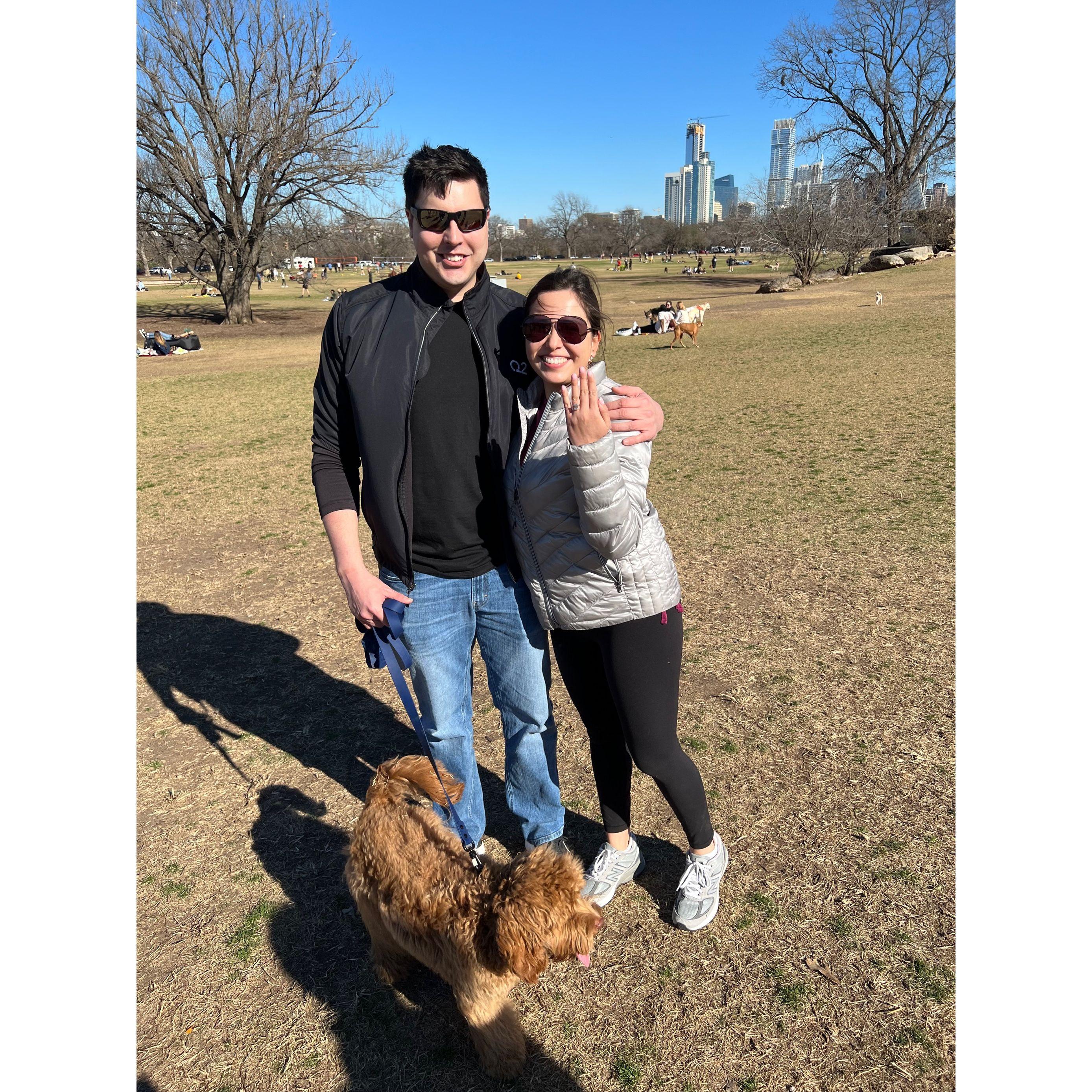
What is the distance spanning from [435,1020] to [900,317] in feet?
70.8

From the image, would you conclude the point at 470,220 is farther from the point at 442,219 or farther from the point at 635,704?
the point at 635,704

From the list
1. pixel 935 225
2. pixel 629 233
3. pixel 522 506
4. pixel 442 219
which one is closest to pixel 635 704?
pixel 522 506

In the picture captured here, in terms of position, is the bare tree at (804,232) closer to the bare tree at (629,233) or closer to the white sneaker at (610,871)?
the white sneaker at (610,871)

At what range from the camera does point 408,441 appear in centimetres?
225

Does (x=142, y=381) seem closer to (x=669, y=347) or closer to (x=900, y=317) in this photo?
(x=669, y=347)

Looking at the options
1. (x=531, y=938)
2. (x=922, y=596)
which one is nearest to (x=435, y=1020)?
(x=531, y=938)

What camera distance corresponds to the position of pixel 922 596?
5.03 metres

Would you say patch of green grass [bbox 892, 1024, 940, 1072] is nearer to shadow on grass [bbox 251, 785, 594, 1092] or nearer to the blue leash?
shadow on grass [bbox 251, 785, 594, 1092]

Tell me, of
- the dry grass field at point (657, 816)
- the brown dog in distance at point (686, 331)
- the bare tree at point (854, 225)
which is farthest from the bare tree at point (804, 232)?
the dry grass field at point (657, 816)

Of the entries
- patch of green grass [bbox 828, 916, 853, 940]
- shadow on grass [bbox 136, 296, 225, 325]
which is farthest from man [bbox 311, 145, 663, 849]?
shadow on grass [bbox 136, 296, 225, 325]

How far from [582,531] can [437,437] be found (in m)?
0.56

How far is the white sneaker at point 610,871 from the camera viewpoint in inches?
110

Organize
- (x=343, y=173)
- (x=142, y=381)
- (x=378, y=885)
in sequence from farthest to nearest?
(x=343, y=173) → (x=142, y=381) → (x=378, y=885)

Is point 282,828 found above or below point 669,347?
below
